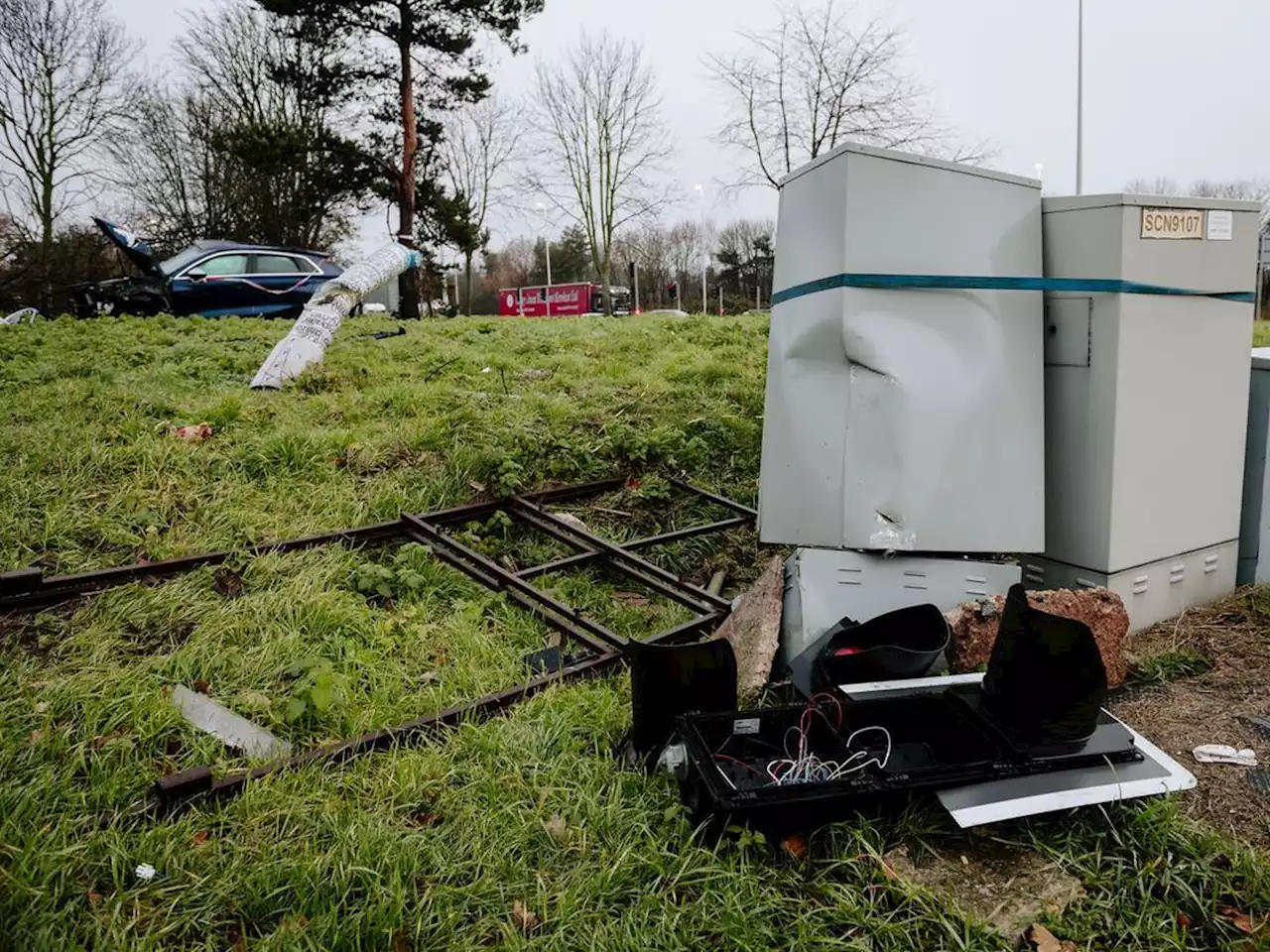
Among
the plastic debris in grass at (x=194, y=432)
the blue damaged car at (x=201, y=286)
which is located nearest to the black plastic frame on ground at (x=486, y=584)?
the plastic debris in grass at (x=194, y=432)

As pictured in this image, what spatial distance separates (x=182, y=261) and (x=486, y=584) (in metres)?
11.8

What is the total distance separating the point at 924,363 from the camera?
122 inches

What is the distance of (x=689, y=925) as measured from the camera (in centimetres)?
183

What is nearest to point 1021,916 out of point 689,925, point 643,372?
point 689,925

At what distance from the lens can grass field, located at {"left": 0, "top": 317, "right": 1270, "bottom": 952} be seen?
1832mm

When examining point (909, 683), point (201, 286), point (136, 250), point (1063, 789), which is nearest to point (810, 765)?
point (909, 683)

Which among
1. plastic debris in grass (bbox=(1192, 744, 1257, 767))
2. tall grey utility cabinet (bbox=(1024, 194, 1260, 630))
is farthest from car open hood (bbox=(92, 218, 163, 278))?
plastic debris in grass (bbox=(1192, 744, 1257, 767))

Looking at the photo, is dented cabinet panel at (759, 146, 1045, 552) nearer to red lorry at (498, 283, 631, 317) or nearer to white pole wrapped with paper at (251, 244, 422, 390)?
white pole wrapped with paper at (251, 244, 422, 390)

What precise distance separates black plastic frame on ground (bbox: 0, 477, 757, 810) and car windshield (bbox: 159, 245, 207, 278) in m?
10.7

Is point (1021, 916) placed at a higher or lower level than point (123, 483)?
lower

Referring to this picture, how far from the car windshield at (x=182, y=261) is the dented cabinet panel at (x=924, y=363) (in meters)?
12.4

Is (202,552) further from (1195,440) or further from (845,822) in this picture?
(1195,440)

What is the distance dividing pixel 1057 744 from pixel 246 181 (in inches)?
1145

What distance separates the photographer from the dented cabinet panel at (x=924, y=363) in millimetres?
3051
